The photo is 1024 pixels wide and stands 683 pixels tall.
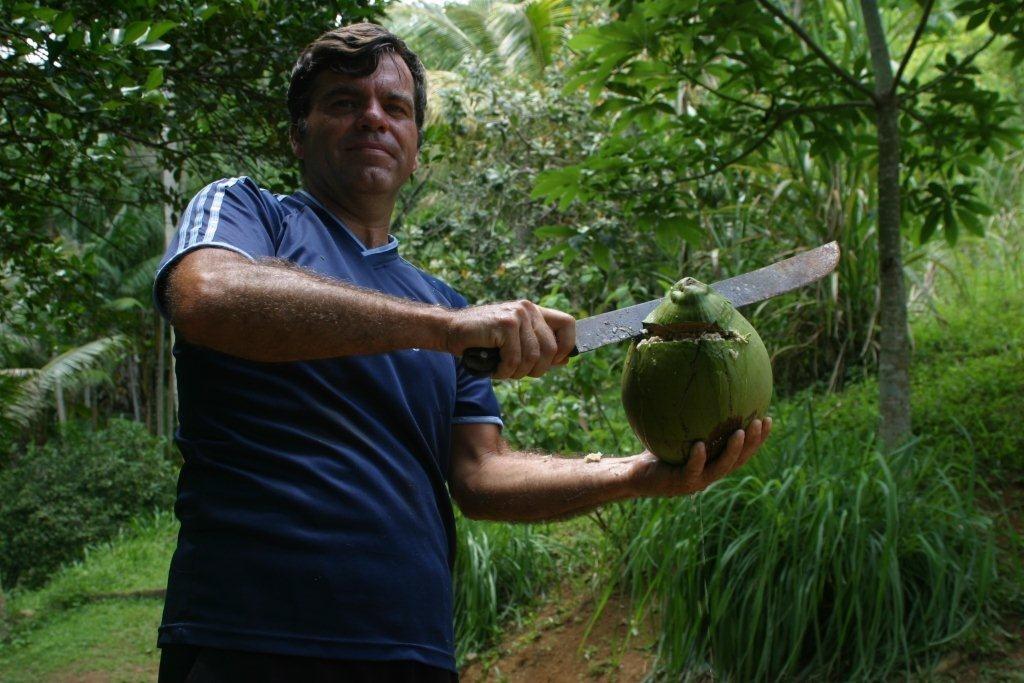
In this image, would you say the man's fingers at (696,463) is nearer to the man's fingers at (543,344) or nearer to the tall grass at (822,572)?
the man's fingers at (543,344)

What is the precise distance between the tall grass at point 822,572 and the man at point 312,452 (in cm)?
160

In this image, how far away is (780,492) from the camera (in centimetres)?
334

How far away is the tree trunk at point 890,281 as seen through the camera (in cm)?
369

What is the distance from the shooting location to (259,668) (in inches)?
59.4

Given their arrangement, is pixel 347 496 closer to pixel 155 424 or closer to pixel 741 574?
pixel 741 574

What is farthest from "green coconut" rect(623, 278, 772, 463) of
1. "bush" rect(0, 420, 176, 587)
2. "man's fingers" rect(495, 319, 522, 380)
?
"bush" rect(0, 420, 176, 587)

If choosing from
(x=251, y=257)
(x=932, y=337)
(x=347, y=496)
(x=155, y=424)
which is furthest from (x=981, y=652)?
(x=155, y=424)

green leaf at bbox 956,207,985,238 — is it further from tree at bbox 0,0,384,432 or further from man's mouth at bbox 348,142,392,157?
man's mouth at bbox 348,142,392,157

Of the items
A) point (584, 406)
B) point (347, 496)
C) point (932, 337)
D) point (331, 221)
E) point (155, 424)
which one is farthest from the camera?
point (155, 424)

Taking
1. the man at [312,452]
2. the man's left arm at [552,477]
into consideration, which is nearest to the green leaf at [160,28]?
the man at [312,452]

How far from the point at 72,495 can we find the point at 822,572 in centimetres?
990

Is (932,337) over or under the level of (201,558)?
under

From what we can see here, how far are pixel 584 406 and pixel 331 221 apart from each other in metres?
3.63

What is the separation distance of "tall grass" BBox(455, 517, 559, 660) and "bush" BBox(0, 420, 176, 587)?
7.14 metres
